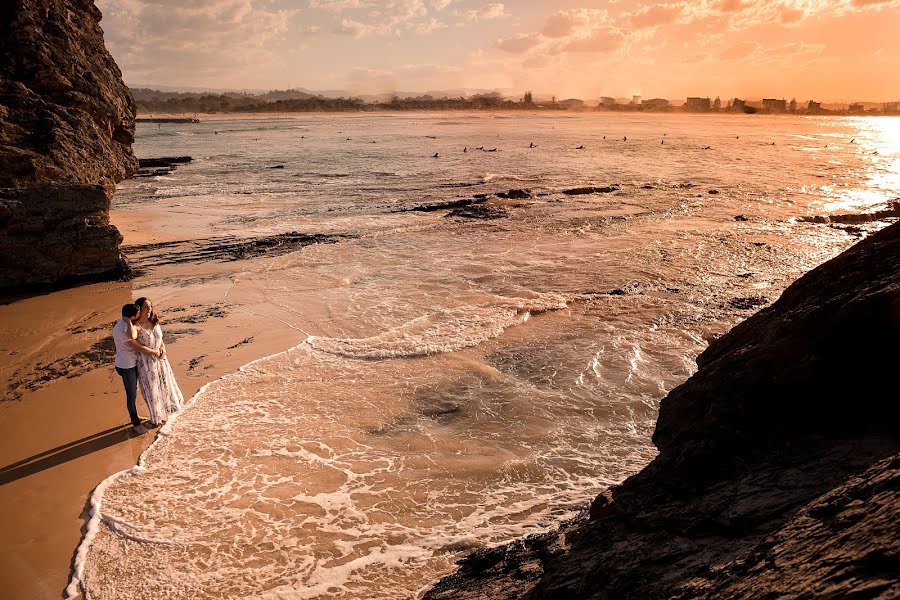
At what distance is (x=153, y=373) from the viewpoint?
6352mm

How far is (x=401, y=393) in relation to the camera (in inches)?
278

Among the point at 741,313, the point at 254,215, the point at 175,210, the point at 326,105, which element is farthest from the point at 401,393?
the point at 326,105

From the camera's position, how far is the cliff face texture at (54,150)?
10.4 metres

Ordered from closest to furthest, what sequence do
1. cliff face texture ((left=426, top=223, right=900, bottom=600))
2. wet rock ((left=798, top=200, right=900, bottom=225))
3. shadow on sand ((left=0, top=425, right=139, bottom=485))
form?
cliff face texture ((left=426, top=223, right=900, bottom=600)), shadow on sand ((left=0, top=425, right=139, bottom=485)), wet rock ((left=798, top=200, right=900, bottom=225))

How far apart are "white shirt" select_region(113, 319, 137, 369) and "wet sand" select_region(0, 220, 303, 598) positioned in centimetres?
73

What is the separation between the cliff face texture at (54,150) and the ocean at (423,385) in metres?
2.86

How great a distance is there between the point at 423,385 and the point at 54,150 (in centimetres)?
948

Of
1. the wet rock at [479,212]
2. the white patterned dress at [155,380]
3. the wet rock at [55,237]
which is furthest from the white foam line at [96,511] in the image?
the wet rock at [479,212]

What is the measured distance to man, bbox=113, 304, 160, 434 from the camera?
20.5 ft

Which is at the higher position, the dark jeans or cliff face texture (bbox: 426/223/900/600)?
cliff face texture (bbox: 426/223/900/600)

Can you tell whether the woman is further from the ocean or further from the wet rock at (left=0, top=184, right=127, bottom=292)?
the wet rock at (left=0, top=184, right=127, bottom=292)

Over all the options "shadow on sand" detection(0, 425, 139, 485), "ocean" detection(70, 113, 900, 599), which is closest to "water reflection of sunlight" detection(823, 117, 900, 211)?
"ocean" detection(70, 113, 900, 599)

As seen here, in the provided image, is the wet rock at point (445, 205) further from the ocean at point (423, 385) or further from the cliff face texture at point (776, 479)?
the cliff face texture at point (776, 479)

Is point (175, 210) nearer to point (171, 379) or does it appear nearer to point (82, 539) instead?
point (171, 379)
